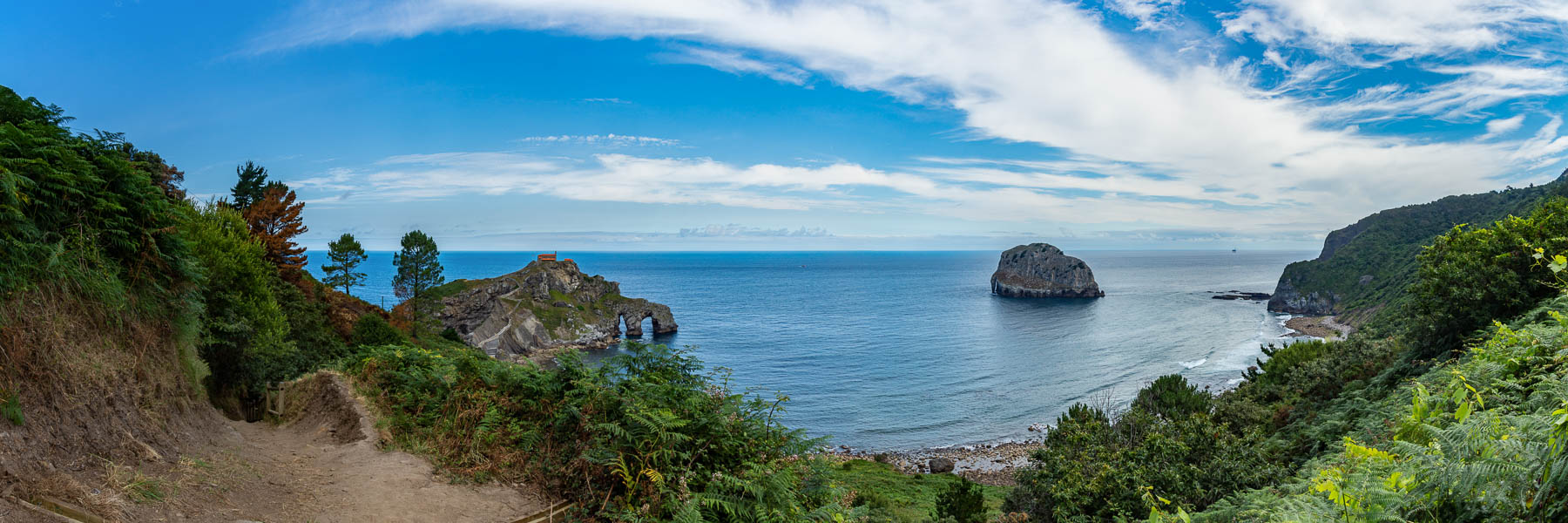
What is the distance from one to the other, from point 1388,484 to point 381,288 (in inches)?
6856

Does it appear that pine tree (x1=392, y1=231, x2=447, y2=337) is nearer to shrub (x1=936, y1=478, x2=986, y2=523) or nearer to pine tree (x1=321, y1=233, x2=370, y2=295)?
pine tree (x1=321, y1=233, x2=370, y2=295)

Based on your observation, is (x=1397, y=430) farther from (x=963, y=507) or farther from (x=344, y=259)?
(x=344, y=259)

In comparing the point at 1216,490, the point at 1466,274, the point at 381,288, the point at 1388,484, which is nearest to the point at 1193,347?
the point at 1466,274

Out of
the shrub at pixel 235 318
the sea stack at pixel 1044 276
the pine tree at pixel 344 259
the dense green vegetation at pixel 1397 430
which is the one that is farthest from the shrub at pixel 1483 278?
the sea stack at pixel 1044 276

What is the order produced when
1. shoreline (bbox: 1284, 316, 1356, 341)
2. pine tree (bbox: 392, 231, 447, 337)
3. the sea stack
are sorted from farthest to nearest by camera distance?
the sea stack < shoreline (bbox: 1284, 316, 1356, 341) < pine tree (bbox: 392, 231, 447, 337)

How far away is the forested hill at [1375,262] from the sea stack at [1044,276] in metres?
32.9

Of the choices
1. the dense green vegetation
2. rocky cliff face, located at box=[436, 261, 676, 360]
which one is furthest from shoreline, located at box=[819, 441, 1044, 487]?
rocky cliff face, located at box=[436, 261, 676, 360]

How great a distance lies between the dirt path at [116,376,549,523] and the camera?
786 cm

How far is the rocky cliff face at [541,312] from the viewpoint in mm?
71625

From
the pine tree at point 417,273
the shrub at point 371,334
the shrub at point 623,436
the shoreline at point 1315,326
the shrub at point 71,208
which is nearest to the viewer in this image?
the shrub at point 623,436

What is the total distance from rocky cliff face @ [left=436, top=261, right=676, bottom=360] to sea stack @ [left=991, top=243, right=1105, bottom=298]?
270ft

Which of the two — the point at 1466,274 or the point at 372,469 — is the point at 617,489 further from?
the point at 1466,274

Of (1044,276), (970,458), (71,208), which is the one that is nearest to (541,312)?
(970,458)

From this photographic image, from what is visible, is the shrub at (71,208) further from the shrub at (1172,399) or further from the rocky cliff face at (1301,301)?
the rocky cliff face at (1301,301)
